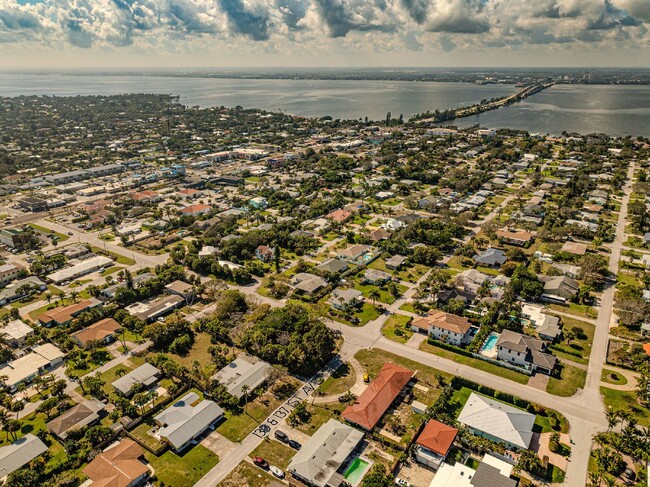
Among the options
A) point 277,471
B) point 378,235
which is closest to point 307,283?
point 378,235

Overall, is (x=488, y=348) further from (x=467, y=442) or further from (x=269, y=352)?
(x=269, y=352)

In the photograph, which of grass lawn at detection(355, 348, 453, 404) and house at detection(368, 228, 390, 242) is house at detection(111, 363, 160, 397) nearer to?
grass lawn at detection(355, 348, 453, 404)

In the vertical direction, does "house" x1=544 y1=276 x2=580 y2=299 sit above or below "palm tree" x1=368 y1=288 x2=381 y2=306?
above

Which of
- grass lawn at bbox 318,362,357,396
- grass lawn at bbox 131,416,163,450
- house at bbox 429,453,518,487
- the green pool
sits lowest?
grass lawn at bbox 131,416,163,450

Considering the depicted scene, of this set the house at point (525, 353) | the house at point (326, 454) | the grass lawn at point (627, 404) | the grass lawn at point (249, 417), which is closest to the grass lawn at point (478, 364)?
the house at point (525, 353)

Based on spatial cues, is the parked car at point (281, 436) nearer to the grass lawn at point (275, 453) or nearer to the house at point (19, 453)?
the grass lawn at point (275, 453)

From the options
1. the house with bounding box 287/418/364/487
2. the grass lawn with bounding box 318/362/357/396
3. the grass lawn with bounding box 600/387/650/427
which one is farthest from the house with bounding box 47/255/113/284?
the grass lawn with bounding box 600/387/650/427
